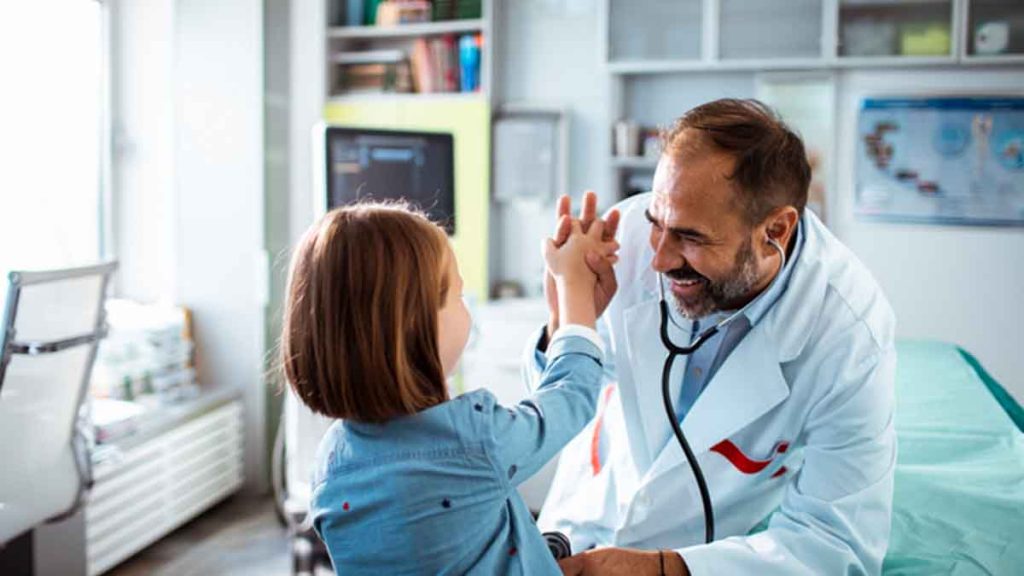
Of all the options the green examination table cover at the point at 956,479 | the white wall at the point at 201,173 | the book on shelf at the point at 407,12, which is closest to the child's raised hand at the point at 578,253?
the green examination table cover at the point at 956,479

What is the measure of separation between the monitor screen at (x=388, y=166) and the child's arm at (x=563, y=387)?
123 cm

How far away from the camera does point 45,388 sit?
220 centimetres

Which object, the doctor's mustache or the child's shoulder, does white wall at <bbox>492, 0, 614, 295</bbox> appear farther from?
the child's shoulder

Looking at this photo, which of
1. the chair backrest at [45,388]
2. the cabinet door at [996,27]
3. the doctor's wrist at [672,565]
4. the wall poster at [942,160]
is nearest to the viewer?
the doctor's wrist at [672,565]

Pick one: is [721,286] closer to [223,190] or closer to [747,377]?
[747,377]

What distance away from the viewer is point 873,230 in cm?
358

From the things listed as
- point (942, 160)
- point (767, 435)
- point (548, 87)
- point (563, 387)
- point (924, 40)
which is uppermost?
point (924, 40)

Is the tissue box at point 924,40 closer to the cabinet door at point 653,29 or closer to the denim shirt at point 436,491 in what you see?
the cabinet door at point 653,29

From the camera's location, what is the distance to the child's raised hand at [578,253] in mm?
1317

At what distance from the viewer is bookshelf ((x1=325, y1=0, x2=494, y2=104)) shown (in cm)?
399

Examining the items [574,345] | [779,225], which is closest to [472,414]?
[574,345]

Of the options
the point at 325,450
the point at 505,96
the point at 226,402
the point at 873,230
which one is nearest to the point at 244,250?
the point at 226,402

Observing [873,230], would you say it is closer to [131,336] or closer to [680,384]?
[680,384]

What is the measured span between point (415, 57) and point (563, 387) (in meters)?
3.23
